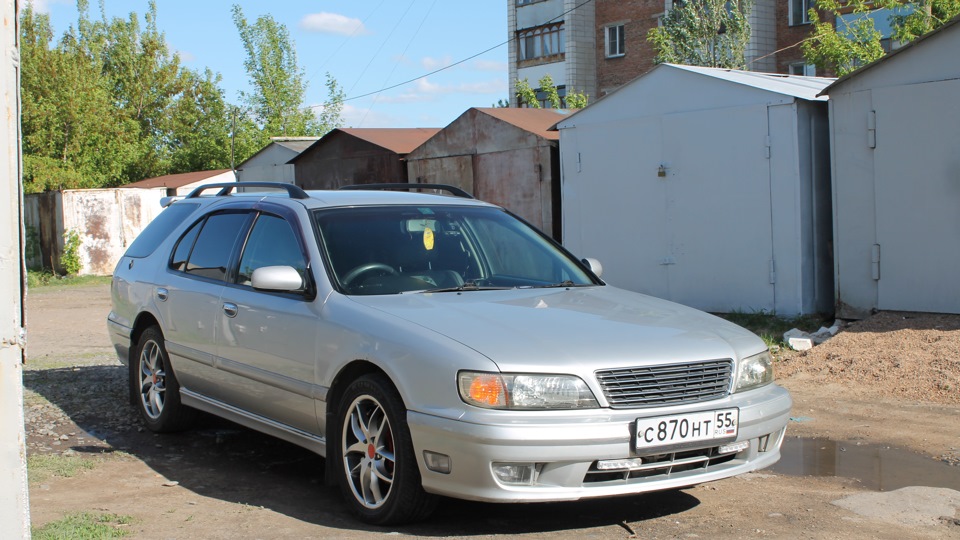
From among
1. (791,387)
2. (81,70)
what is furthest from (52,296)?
(81,70)

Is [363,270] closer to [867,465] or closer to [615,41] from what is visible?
[867,465]

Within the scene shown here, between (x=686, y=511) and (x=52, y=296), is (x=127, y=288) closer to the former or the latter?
(x=686, y=511)

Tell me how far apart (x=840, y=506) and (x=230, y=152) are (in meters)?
39.8

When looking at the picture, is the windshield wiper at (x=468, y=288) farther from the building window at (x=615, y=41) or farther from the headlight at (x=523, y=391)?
the building window at (x=615, y=41)

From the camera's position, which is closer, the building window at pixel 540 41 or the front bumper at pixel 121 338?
the front bumper at pixel 121 338

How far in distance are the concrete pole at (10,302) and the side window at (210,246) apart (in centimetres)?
328

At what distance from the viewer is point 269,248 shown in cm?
587

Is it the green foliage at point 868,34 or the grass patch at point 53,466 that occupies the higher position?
the green foliage at point 868,34

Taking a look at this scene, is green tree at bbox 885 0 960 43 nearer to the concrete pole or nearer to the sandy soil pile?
the sandy soil pile

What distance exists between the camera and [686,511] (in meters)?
4.91

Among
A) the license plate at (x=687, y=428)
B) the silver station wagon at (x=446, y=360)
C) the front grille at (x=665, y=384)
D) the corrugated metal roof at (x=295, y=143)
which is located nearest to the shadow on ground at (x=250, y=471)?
the silver station wagon at (x=446, y=360)

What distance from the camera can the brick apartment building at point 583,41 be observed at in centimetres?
4494

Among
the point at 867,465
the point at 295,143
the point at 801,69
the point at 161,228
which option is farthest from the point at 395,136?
the point at 801,69

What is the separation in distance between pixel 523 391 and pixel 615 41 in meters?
43.8
